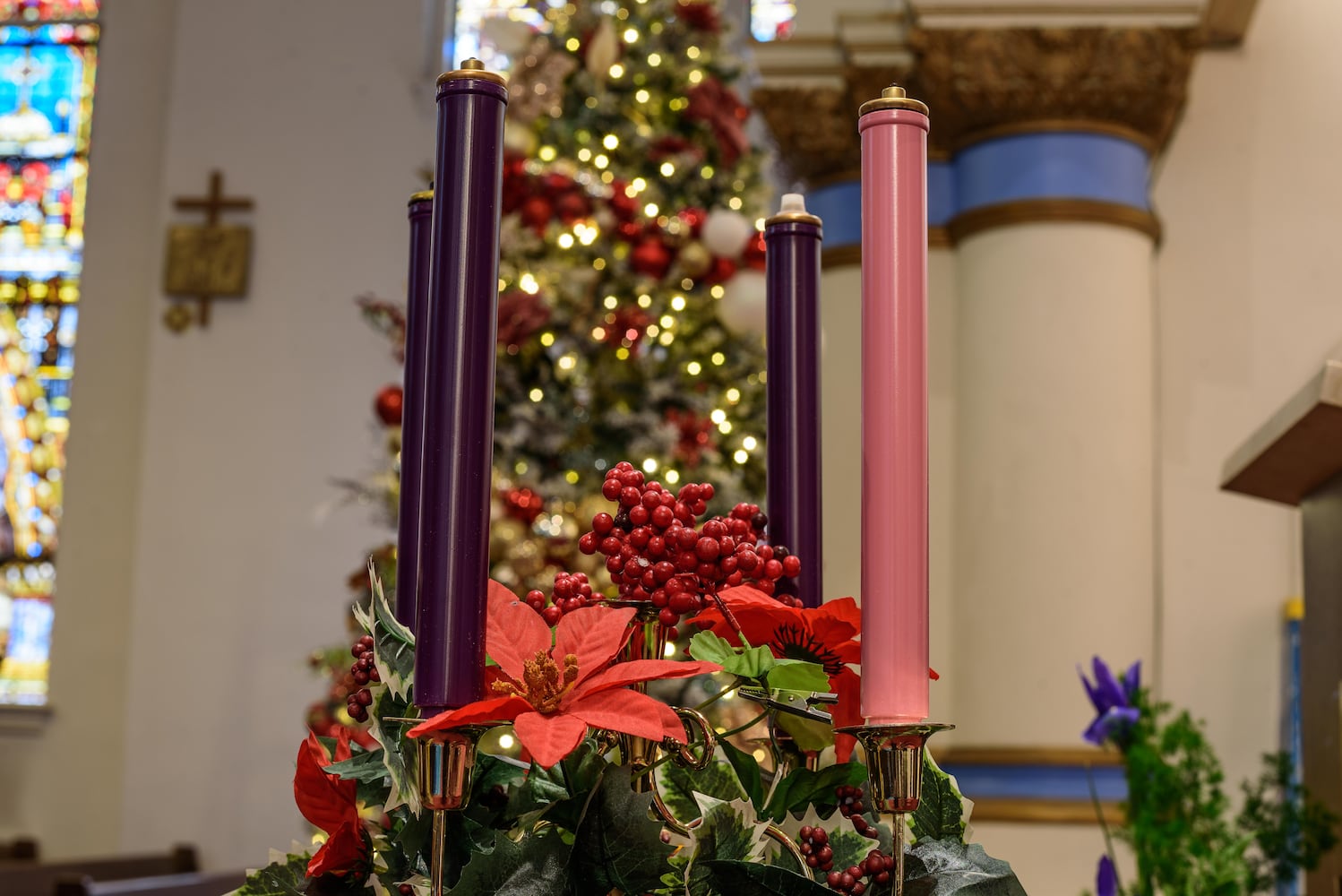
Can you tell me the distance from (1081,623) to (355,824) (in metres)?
2.03

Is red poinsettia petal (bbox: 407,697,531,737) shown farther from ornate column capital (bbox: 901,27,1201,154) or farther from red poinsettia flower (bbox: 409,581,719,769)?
ornate column capital (bbox: 901,27,1201,154)

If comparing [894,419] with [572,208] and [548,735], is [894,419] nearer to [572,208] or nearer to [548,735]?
[548,735]

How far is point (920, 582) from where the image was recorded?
43 cm

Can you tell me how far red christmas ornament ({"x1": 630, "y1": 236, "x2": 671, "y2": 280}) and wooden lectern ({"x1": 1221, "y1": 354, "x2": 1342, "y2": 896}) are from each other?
93.1 inches

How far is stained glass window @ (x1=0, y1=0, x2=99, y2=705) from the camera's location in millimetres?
6184

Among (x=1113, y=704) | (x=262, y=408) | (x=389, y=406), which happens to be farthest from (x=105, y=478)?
(x=1113, y=704)

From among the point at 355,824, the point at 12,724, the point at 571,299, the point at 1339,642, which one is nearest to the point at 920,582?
the point at 355,824

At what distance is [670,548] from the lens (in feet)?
1.54

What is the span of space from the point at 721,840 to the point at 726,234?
3.09 meters

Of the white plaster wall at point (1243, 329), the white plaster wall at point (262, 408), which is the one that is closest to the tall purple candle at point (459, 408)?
the white plaster wall at point (1243, 329)

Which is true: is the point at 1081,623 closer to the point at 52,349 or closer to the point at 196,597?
the point at 196,597

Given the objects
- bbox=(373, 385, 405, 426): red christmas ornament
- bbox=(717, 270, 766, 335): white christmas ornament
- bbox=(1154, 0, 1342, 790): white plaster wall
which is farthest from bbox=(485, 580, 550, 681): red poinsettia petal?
bbox=(373, 385, 405, 426): red christmas ornament

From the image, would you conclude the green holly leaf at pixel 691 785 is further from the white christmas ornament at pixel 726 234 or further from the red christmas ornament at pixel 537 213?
the red christmas ornament at pixel 537 213

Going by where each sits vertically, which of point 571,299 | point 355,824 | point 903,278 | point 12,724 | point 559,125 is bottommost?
point 12,724
